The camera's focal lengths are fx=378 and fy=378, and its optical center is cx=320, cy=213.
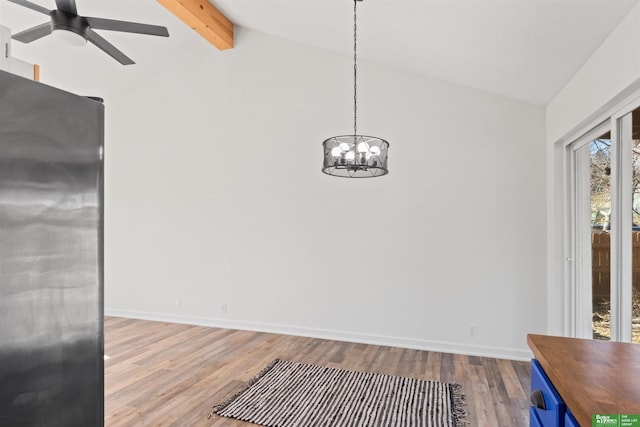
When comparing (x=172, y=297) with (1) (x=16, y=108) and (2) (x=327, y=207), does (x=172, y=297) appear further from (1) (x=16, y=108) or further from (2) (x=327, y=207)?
(1) (x=16, y=108)

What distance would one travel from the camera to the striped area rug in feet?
8.29

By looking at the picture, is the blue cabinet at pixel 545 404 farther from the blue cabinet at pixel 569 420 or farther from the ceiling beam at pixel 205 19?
the ceiling beam at pixel 205 19

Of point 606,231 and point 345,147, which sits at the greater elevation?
point 345,147

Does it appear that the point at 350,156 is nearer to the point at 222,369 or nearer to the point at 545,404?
the point at 545,404

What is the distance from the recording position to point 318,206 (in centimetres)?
434

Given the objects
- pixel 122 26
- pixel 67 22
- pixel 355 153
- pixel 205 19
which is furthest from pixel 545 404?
pixel 205 19

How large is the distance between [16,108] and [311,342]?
369cm

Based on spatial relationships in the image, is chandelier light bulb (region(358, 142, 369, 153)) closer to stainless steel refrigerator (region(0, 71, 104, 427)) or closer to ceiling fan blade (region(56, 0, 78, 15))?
stainless steel refrigerator (region(0, 71, 104, 427))

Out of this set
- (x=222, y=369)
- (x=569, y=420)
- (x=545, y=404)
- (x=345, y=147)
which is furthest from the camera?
(x=222, y=369)

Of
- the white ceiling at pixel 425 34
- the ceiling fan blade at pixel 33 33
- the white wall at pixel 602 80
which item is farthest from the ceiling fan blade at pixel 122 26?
the white wall at pixel 602 80

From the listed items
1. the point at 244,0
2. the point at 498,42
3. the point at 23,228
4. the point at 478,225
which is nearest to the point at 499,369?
the point at 478,225

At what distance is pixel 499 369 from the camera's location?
3.43 meters

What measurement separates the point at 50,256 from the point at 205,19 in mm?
3782
